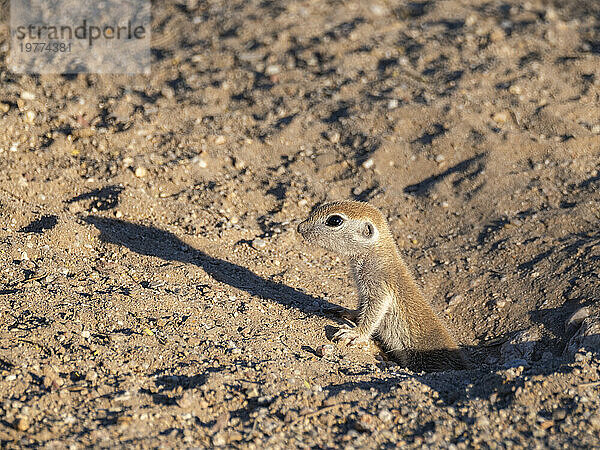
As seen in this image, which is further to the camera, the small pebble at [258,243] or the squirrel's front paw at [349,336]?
the small pebble at [258,243]

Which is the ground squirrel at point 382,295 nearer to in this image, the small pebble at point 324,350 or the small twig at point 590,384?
the small pebble at point 324,350

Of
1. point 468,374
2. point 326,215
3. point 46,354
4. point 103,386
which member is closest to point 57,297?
point 46,354

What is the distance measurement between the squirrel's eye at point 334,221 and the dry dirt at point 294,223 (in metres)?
0.71

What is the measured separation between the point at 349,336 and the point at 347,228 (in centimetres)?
81

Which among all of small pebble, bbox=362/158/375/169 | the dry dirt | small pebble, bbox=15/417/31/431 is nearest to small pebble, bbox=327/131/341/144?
the dry dirt

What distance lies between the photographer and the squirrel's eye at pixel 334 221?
521 cm

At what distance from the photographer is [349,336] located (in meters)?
5.02

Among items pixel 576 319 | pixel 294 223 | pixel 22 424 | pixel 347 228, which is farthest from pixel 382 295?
pixel 22 424

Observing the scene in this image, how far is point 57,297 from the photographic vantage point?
4664 millimetres

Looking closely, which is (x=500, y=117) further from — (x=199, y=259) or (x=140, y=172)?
(x=140, y=172)

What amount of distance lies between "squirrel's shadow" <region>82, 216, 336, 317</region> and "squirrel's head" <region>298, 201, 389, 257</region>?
53 centimetres

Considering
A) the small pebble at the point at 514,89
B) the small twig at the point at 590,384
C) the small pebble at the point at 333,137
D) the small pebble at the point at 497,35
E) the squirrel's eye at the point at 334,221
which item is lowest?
the small pebble at the point at 333,137

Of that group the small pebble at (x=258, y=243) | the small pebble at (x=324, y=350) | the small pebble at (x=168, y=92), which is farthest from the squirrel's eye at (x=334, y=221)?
the small pebble at (x=168, y=92)

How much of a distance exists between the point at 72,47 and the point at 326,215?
209 inches
